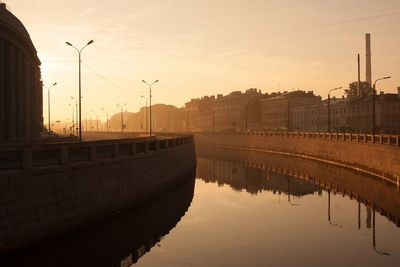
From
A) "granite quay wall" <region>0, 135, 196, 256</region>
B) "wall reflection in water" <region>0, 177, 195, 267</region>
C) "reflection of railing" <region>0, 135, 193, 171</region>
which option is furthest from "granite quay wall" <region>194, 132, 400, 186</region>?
"granite quay wall" <region>0, 135, 196, 256</region>

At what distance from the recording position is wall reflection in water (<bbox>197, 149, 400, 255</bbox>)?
34.7m

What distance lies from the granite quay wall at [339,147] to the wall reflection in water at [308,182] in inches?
53.4

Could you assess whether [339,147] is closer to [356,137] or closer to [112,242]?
[356,137]

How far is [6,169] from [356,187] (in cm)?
3292

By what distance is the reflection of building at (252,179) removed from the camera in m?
48.5

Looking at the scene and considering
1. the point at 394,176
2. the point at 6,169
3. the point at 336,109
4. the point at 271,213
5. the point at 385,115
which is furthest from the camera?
the point at 336,109

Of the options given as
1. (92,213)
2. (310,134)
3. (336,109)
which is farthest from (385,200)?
(336,109)

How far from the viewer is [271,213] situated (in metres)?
35.0

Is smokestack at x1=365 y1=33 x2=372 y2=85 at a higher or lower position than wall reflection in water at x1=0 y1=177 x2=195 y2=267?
higher

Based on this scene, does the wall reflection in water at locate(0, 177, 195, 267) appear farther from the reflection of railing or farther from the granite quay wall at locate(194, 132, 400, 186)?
the granite quay wall at locate(194, 132, 400, 186)

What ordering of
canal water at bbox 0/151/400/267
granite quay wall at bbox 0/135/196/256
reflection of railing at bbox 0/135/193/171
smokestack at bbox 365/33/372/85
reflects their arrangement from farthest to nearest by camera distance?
smokestack at bbox 365/33/372/85 < canal water at bbox 0/151/400/267 < reflection of railing at bbox 0/135/193/171 < granite quay wall at bbox 0/135/196/256

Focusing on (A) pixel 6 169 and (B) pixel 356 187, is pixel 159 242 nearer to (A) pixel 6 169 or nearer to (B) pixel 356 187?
(A) pixel 6 169

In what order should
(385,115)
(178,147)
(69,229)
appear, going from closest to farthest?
(69,229)
(178,147)
(385,115)

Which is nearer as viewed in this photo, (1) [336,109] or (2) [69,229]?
(2) [69,229]
